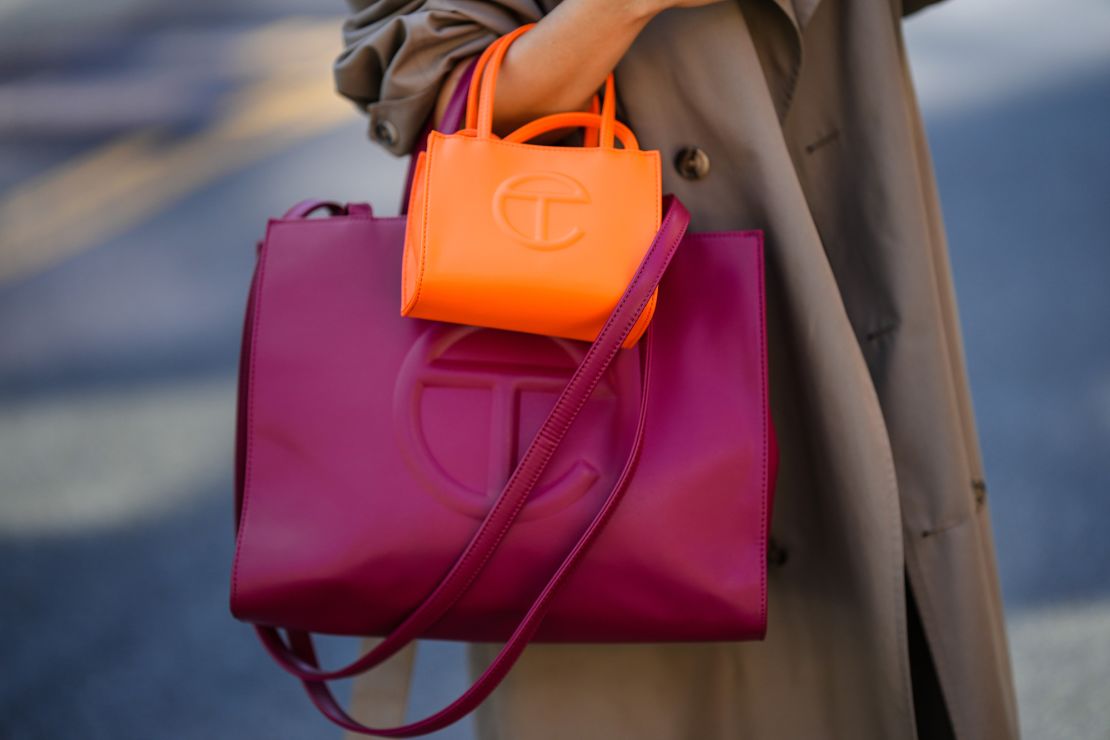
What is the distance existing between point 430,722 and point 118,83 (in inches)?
126

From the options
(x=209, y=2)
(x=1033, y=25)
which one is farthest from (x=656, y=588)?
(x=209, y=2)

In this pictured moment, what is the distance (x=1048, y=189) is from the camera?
285 centimetres

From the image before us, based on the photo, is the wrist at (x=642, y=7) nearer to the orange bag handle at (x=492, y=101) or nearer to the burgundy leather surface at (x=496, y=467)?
the orange bag handle at (x=492, y=101)

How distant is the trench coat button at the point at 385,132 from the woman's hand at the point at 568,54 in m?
0.12

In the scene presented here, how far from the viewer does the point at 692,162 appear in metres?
1.01

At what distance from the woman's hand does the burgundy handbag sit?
15cm

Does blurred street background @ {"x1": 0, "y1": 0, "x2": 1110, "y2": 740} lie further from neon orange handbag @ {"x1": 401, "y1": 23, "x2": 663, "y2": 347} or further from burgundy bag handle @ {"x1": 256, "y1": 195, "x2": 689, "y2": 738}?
neon orange handbag @ {"x1": 401, "y1": 23, "x2": 663, "y2": 347}

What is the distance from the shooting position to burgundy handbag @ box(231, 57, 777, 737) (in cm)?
88

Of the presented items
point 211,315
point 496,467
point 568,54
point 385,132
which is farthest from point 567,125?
point 211,315

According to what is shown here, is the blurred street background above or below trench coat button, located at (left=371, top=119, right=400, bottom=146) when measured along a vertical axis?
below

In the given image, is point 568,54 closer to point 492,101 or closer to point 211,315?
point 492,101

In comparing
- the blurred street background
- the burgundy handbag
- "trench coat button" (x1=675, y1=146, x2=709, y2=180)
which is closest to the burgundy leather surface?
the burgundy handbag

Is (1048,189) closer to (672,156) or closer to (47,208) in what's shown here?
(672,156)

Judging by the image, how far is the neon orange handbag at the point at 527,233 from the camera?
2.75 feet
